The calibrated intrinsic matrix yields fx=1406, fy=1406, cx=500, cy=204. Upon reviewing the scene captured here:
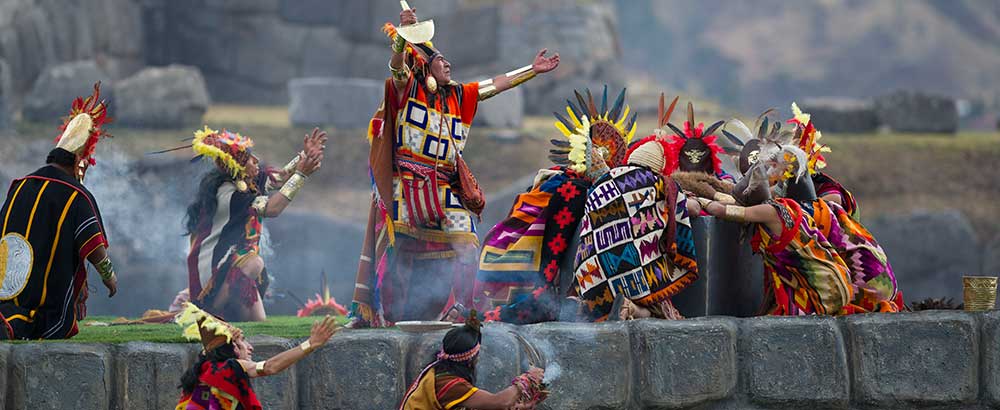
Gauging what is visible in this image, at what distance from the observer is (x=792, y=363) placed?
7102 mm

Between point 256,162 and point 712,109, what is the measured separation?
52.1 ft

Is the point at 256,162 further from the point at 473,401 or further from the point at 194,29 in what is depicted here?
the point at 194,29

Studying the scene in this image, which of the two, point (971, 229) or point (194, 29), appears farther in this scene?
point (194, 29)

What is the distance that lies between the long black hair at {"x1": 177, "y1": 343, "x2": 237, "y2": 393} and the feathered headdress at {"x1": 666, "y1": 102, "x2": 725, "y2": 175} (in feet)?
9.89

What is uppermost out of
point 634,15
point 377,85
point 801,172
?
point 634,15

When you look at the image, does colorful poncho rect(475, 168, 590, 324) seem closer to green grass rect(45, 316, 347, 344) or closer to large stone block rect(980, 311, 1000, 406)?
green grass rect(45, 316, 347, 344)

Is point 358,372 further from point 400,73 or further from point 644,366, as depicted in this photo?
point 400,73

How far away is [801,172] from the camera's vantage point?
7.63m

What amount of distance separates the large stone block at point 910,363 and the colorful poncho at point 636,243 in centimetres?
96

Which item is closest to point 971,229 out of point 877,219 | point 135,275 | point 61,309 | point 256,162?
point 877,219

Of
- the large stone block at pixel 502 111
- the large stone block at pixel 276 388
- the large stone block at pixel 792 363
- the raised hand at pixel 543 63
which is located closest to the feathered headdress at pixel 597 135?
the raised hand at pixel 543 63

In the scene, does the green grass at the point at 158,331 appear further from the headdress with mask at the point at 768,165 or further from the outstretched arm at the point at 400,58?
the headdress with mask at the point at 768,165

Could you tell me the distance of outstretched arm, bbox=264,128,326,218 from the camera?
8.54m

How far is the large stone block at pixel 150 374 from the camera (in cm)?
663
